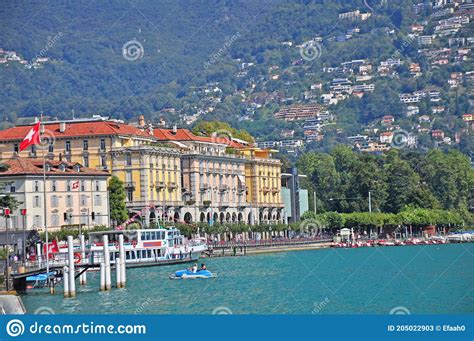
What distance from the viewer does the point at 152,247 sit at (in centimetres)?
6519

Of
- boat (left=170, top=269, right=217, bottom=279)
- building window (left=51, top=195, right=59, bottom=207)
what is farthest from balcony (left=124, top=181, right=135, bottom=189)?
boat (left=170, top=269, right=217, bottom=279)

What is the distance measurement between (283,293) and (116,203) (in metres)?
40.9

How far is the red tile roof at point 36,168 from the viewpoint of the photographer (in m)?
69.5

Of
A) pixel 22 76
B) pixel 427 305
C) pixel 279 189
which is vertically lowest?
pixel 427 305

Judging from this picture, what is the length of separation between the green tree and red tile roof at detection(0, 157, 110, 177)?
3.65ft

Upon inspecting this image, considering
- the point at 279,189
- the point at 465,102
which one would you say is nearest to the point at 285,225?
the point at 279,189

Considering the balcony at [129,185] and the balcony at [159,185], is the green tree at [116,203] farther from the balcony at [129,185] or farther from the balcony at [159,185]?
the balcony at [159,185]

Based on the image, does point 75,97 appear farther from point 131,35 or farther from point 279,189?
point 279,189

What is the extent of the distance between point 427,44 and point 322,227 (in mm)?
39444

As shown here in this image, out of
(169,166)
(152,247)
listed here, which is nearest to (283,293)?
(152,247)

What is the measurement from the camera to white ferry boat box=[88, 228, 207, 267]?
202 ft

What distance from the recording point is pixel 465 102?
204 feet

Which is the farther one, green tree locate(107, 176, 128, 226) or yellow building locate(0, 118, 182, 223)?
yellow building locate(0, 118, 182, 223)

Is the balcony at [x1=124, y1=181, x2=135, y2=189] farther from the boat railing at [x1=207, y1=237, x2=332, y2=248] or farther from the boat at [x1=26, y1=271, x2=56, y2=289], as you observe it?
the boat at [x1=26, y1=271, x2=56, y2=289]
